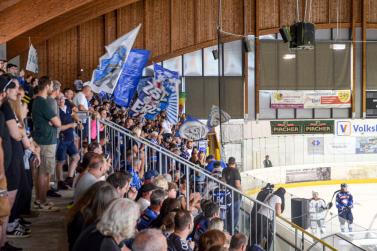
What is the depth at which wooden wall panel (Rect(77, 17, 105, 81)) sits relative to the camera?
23.8 m

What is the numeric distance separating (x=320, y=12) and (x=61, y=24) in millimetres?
12320

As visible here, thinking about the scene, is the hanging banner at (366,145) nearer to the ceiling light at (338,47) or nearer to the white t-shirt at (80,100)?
the ceiling light at (338,47)

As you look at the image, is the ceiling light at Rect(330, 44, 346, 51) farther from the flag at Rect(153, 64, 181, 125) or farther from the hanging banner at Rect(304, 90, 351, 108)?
the flag at Rect(153, 64, 181, 125)

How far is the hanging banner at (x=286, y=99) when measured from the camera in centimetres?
2694

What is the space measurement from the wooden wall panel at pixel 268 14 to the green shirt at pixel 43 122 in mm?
20578

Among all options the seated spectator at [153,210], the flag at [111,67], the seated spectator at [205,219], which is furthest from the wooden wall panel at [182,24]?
the seated spectator at [153,210]

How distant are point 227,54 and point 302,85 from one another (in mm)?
3782

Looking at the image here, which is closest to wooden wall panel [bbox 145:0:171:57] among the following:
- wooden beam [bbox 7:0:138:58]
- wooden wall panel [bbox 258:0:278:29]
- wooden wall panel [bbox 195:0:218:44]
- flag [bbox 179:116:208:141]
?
wooden wall panel [bbox 195:0:218:44]

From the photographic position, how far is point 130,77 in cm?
1229

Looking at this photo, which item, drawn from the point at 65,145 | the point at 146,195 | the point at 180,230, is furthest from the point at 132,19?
the point at 180,230

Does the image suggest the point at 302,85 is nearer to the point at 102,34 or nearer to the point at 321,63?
the point at 321,63

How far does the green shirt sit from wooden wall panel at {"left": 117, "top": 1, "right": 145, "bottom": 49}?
1759 cm

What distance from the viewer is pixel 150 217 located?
225 inches

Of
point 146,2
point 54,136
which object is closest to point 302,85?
point 146,2
